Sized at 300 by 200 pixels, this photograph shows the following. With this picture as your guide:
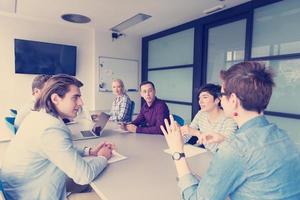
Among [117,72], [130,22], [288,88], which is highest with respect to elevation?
[130,22]

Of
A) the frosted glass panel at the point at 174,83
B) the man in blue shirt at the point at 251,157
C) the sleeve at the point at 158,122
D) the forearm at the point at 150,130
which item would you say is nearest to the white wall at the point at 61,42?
the frosted glass panel at the point at 174,83

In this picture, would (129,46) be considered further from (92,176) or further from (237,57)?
(92,176)

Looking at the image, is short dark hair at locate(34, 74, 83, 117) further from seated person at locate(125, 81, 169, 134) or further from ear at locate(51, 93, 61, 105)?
seated person at locate(125, 81, 169, 134)

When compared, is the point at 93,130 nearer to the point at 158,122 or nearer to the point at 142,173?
the point at 158,122

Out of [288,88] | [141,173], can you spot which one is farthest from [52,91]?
[288,88]

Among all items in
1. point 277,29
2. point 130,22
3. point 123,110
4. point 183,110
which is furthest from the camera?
point 183,110

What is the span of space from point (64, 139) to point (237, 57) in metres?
3.16

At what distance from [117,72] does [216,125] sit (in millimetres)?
3745

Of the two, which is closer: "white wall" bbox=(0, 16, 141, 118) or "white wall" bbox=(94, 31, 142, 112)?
"white wall" bbox=(0, 16, 141, 118)

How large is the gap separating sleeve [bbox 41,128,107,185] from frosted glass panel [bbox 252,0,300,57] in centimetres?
298

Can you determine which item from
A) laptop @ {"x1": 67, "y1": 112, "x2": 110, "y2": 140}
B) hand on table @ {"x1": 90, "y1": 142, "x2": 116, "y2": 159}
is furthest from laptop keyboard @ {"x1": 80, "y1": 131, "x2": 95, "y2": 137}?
hand on table @ {"x1": 90, "y1": 142, "x2": 116, "y2": 159}

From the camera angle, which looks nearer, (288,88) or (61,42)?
(288,88)

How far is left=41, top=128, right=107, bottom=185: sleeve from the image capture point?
1.18m

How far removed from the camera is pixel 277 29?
3.00 m
